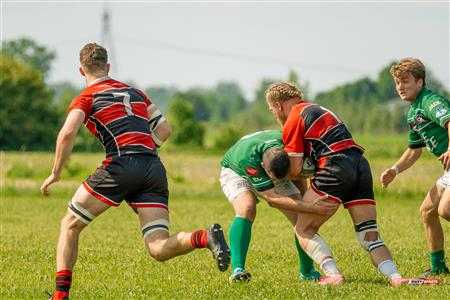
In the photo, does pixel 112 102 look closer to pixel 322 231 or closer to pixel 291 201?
pixel 291 201

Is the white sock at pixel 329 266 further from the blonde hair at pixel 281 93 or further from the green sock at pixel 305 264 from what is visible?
the blonde hair at pixel 281 93

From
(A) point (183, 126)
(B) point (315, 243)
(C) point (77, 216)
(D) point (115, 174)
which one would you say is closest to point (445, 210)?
(B) point (315, 243)

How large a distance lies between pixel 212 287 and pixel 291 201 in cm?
115

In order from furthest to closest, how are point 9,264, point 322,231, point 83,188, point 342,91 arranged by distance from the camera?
1. point 342,91
2. point 322,231
3. point 9,264
4. point 83,188

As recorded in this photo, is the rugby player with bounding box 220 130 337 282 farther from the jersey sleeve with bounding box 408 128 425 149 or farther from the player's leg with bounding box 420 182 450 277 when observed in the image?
the jersey sleeve with bounding box 408 128 425 149

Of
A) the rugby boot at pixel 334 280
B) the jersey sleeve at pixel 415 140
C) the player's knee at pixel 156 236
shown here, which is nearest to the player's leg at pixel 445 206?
the jersey sleeve at pixel 415 140

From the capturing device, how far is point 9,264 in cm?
1149

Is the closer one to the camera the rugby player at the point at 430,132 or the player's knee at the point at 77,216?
the player's knee at the point at 77,216

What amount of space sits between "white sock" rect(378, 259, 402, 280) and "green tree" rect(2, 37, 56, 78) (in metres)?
131

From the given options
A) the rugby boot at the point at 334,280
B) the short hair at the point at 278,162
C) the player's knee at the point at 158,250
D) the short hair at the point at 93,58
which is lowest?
the rugby boot at the point at 334,280

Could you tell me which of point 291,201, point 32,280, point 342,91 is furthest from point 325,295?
point 342,91

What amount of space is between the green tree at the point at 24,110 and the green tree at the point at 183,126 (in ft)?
31.0

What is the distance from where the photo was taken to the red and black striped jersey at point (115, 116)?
8.72 metres

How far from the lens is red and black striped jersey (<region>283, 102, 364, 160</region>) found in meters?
9.32
